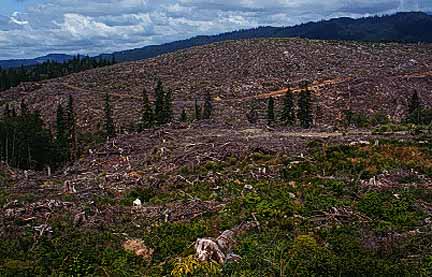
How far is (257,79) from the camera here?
2997 inches

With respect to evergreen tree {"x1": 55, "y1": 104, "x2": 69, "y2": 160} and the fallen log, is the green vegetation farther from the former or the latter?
evergreen tree {"x1": 55, "y1": 104, "x2": 69, "y2": 160}

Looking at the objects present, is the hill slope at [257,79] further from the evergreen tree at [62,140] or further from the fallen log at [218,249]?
the fallen log at [218,249]

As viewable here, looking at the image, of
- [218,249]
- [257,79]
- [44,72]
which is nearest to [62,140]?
[218,249]

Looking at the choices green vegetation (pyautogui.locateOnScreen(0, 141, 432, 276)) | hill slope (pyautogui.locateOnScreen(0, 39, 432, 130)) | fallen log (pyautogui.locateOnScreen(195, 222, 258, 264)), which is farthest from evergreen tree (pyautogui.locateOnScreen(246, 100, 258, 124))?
fallen log (pyautogui.locateOnScreen(195, 222, 258, 264))

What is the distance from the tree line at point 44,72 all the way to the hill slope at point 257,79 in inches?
633

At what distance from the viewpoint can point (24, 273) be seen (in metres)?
11.7

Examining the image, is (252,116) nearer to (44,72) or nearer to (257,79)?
(257,79)

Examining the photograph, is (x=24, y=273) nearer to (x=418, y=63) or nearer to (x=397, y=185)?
(x=397, y=185)

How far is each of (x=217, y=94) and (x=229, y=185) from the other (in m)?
52.4

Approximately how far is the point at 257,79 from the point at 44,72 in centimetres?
6924

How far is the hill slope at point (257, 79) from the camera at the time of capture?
62.9 meters

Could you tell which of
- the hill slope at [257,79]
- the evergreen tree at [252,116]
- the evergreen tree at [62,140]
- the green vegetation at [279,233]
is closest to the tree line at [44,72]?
the hill slope at [257,79]

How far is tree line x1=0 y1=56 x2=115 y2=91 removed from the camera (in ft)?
351

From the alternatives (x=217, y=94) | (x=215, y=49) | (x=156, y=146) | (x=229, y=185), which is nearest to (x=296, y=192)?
(x=229, y=185)
